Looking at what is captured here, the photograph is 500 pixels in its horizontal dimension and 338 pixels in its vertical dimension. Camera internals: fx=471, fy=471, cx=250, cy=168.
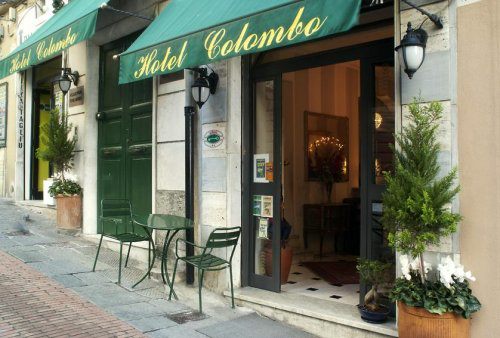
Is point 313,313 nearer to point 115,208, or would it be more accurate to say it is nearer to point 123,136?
point 115,208

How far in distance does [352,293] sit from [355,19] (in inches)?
127

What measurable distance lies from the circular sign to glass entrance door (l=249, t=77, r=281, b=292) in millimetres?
405

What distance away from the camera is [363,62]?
4.66 metres

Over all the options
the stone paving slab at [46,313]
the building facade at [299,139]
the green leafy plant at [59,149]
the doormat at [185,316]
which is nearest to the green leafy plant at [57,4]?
the building facade at [299,139]

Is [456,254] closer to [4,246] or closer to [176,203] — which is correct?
[176,203]

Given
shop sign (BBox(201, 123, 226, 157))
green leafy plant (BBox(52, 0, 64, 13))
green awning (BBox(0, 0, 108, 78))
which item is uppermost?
green leafy plant (BBox(52, 0, 64, 13))

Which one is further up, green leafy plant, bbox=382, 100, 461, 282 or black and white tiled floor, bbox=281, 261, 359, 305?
green leafy plant, bbox=382, 100, 461, 282

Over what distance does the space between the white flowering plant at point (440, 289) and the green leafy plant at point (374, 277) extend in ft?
1.49

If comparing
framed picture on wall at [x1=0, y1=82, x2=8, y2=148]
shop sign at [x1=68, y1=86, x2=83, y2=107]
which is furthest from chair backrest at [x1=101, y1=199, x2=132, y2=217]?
framed picture on wall at [x1=0, y1=82, x2=8, y2=148]

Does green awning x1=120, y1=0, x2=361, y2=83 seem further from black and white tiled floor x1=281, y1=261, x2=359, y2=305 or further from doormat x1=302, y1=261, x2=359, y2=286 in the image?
doormat x1=302, y1=261, x2=359, y2=286

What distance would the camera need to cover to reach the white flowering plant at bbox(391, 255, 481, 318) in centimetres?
341

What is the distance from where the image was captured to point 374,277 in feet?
13.9

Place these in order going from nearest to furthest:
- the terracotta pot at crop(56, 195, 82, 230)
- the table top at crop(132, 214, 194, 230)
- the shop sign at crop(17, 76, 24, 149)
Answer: the table top at crop(132, 214, 194, 230) < the terracotta pot at crop(56, 195, 82, 230) < the shop sign at crop(17, 76, 24, 149)

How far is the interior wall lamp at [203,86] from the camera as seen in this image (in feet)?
18.4
